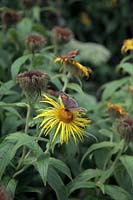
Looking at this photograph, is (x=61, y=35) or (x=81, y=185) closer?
(x=81, y=185)

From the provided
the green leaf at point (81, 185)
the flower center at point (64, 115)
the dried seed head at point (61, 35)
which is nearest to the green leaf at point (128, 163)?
the green leaf at point (81, 185)

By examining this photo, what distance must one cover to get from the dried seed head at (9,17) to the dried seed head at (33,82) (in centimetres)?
99

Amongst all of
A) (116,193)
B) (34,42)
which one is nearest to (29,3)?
(34,42)

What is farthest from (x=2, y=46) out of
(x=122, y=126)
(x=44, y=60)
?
(x=122, y=126)

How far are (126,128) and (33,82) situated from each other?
0.32 meters

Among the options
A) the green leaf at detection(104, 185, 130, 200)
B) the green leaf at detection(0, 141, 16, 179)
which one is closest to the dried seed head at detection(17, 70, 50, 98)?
the green leaf at detection(0, 141, 16, 179)

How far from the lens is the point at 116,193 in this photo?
1611mm

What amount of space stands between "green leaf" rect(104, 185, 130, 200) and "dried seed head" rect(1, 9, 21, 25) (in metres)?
1.13

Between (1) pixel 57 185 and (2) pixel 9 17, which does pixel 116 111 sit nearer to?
(1) pixel 57 185

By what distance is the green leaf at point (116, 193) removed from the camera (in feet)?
5.24

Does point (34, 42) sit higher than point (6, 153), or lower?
higher

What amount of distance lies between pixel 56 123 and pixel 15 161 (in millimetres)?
251

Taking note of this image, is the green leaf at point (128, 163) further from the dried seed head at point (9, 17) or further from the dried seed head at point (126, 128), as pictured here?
the dried seed head at point (9, 17)

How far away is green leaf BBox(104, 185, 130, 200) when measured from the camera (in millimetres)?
1598
